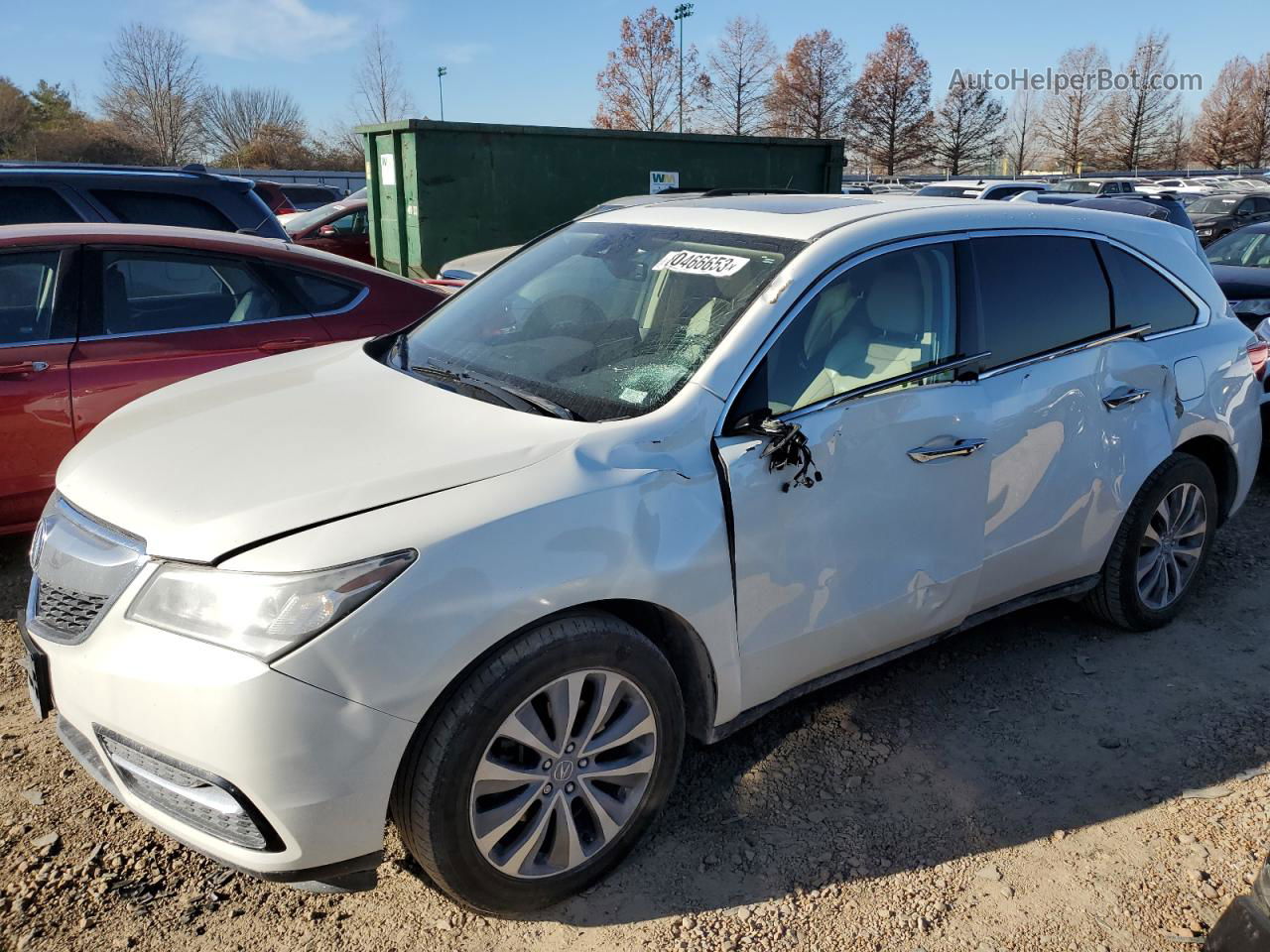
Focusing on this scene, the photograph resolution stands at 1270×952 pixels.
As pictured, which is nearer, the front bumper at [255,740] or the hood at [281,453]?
the front bumper at [255,740]

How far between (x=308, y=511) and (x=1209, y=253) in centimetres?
1007

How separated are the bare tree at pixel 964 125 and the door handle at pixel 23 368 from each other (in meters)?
58.1

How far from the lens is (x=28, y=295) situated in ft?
14.5

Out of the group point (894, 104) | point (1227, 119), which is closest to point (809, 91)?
point (894, 104)

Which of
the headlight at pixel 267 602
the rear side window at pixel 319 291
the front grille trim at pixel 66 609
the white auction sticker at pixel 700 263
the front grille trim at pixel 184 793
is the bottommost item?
the front grille trim at pixel 184 793

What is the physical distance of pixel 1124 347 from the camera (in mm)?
3723

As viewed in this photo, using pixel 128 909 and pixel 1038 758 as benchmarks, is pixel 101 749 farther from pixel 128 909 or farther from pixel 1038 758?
pixel 1038 758

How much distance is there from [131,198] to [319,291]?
2.71 meters

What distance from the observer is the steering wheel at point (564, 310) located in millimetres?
3234

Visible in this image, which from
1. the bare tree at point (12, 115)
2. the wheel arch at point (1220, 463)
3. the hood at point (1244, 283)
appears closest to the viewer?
the wheel arch at point (1220, 463)

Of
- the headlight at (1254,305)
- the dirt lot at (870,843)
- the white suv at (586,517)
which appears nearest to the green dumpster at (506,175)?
the headlight at (1254,305)

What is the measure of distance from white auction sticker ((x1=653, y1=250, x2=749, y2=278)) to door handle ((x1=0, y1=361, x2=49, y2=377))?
2730 mm

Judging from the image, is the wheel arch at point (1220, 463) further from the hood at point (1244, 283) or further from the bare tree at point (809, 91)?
the bare tree at point (809, 91)

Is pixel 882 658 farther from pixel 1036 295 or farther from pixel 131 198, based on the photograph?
pixel 131 198
